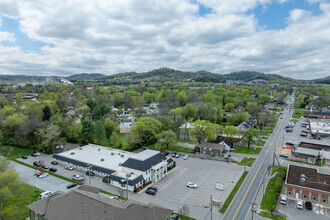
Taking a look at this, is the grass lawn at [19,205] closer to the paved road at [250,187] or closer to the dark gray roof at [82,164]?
the dark gray roof at [82,164]

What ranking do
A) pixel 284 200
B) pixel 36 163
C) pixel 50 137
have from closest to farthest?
pixel 284 200
pixel 36 163
pixel 50 137

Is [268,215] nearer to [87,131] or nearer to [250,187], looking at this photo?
[250,187]

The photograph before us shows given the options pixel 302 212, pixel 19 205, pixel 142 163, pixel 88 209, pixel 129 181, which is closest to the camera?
pixel 88 209

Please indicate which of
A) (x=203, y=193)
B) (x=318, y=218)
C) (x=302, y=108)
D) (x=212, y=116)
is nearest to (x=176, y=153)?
(x=203, y=193)

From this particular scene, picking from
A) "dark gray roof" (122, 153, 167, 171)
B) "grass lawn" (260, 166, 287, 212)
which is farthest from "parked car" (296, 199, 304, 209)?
"dark gray roof" (122, 153, 167, 171)

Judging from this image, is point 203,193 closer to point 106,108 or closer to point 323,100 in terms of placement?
point 106,108

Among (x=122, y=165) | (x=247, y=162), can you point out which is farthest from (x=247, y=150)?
(x=122, y=165)

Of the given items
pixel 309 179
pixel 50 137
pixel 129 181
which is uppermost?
pixel 50 137
